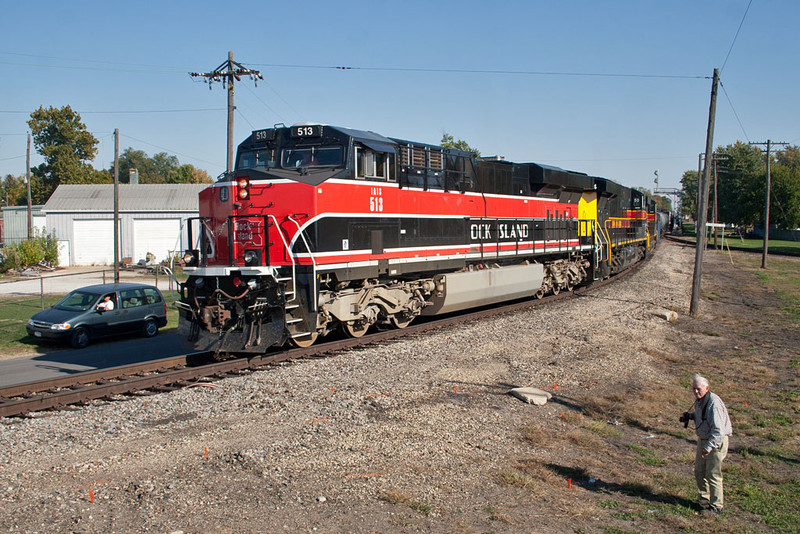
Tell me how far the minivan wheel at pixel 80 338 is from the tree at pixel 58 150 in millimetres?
56486

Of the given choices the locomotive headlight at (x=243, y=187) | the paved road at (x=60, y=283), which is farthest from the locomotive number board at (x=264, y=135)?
the paved road at (x=60, y=283)

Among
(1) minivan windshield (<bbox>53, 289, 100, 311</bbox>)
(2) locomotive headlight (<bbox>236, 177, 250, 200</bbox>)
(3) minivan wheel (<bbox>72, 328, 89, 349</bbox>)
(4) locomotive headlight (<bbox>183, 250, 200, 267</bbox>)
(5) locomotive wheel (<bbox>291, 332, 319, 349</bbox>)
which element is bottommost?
(3) minivan wheel (<bbox>72, 328, 89, 349</bbox>)

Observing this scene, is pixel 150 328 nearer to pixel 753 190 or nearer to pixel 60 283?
pixel 60 283

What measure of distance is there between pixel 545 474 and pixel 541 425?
1.63m

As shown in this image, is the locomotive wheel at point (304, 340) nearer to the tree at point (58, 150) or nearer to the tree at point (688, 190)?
the tree at point (58, 150)

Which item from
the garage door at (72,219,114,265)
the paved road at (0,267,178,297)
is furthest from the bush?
the garage door at (72,219,114,265)

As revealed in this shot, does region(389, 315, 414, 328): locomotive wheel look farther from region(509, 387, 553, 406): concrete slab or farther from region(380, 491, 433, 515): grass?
region(380, 491, 433, 515): grass

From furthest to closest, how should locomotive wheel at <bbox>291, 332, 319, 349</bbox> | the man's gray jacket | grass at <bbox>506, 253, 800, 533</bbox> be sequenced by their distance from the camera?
locomotive wheel at <bbox>291, 332, 319, 349</bbox> < the man's gray jacket < grass at <bbox>506, 253, 800, 533</bbox>

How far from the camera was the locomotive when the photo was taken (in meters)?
10.1

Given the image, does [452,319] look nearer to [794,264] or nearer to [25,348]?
[25,348]

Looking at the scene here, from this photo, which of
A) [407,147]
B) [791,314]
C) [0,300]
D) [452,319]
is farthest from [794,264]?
[0,300]

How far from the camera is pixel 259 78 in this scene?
69.7 ft

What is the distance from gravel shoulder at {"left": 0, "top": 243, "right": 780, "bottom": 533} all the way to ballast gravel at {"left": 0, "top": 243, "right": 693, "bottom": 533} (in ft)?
0.06

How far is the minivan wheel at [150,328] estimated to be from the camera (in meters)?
15.8
